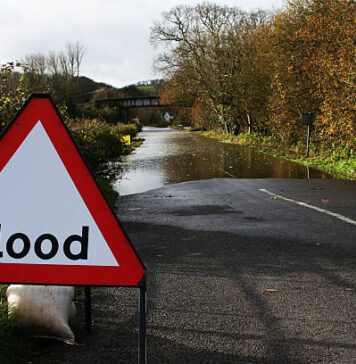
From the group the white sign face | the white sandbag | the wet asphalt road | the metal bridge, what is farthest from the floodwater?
the metal bridge

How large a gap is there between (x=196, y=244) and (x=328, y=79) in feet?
38.2

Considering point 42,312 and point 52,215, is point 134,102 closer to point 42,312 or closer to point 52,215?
point 42,312

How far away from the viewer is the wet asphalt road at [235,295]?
345cm

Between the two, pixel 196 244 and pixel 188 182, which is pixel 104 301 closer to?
pixel 196 244

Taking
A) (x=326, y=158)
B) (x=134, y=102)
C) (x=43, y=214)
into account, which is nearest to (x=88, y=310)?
(x=43, y=214)

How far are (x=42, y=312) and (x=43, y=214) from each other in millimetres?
1268

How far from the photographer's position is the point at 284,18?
23766 millimetres

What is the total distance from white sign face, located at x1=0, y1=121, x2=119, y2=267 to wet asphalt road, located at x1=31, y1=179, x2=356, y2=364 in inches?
45.4

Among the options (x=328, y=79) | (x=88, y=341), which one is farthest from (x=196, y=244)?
(x=328, y=79)

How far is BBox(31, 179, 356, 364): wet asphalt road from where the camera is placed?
3451mm

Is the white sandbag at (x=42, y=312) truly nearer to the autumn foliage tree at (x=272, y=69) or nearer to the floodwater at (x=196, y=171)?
the floodwater at (x=196, y=171)

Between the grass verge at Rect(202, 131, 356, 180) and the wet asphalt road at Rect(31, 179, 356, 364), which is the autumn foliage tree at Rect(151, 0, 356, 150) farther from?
the wet asphalt road at Rect(31, 179, 356, 364)

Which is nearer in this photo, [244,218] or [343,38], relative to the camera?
[244,218]

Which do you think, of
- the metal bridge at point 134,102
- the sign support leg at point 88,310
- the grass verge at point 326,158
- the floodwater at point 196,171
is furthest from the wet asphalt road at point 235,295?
the metal bridge at point 134,102
